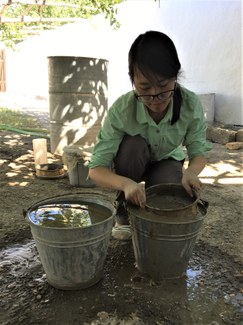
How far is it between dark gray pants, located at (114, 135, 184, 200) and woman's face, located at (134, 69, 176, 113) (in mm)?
366

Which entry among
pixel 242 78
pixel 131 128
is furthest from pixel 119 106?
pixel 242 78

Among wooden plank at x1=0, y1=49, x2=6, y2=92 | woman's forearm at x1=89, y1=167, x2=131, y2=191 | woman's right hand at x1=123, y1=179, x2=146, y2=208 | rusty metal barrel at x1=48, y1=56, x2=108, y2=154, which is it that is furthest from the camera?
wooden plank at x1=0, y1=49, x2=6, y2=92

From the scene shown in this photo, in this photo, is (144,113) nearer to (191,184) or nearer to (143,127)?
(143,127)

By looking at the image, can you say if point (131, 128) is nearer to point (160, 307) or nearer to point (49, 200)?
point (49, 200)

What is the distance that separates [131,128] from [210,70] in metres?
6.32

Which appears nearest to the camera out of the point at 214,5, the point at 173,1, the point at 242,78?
the point at 242,78

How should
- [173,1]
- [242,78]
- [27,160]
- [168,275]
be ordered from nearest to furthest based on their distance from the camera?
[168,275]
[27,160]
[242,78]
[173,1]

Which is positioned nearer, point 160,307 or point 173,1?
point 160,307

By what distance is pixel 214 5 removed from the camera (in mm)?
7711

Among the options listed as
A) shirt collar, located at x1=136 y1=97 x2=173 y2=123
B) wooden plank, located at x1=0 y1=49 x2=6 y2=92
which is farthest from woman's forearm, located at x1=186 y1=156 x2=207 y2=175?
wooden plank, located at x1=0 y1=49 x2=6 y2=92

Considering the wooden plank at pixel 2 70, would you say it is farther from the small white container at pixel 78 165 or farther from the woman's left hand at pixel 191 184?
the woman's left hand at pixel 191 184

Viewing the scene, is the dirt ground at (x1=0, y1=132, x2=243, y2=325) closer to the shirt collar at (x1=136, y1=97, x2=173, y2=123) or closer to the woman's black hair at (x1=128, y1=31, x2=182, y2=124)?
the shirt collar at (x1=136, y1=97, x2=173, y2=123)

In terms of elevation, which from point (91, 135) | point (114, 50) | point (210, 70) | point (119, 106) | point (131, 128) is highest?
point (114, 50)

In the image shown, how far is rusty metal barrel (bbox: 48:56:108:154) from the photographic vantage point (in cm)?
517
